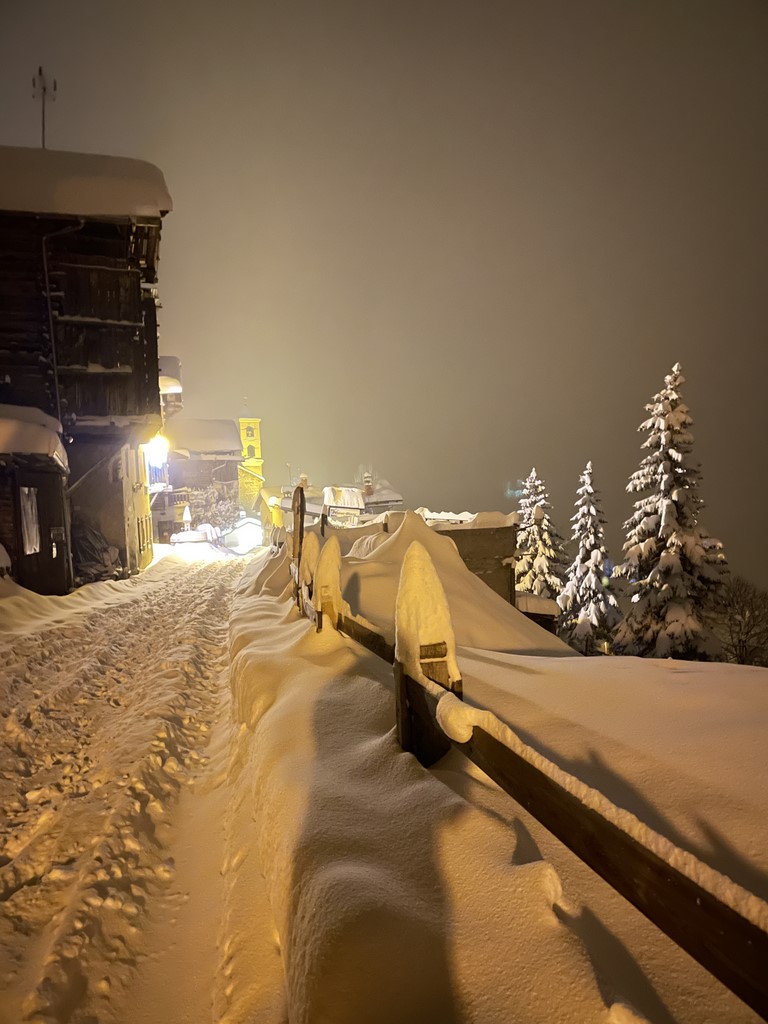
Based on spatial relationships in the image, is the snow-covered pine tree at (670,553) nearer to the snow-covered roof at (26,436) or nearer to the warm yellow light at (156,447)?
the snow-covered roof at (26,436)

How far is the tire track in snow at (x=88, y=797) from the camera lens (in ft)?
9.13

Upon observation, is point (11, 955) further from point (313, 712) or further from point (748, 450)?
point (748, 450)

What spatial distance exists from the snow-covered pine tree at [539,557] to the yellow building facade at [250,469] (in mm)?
27848

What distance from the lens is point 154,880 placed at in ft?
11.3

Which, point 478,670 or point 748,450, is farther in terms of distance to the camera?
point 748,450

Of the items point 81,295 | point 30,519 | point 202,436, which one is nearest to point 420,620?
point 30,519

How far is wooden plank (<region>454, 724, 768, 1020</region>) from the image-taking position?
132cm

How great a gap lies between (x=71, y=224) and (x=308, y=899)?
2061cm

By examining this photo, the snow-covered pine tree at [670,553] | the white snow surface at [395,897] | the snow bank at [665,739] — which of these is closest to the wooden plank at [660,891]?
the snow bank at [665,739]

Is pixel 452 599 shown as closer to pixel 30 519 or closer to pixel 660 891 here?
pixel 660 891

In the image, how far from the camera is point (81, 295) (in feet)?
55.6

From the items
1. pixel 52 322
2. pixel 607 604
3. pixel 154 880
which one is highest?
pixel 52 322

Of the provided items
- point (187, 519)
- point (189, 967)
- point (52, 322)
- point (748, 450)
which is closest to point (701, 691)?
point (189, 967)

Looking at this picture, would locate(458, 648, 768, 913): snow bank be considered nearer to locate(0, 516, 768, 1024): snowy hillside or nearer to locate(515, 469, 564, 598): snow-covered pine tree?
locate(0, 516, 768, 1024): snowy hillside
